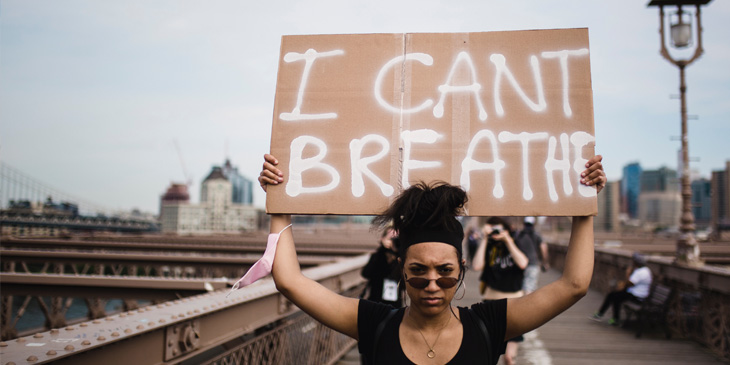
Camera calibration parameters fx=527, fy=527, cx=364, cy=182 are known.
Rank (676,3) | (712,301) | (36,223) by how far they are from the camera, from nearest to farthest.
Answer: (712,301)
(676,3)
(36,223)

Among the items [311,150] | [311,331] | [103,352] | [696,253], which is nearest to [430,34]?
[311,150]

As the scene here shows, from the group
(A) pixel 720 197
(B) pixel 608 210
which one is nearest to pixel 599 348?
(A) pixel 720 197

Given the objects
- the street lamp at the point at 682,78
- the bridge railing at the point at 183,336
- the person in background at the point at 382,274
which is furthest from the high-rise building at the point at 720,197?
the bridge railing at the point at 183,336

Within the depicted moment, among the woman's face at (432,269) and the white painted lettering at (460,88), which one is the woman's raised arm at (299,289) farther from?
the white painted lettering at (460,88)

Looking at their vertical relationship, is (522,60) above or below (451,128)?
above

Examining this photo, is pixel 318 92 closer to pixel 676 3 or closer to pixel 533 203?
pixel 533 203

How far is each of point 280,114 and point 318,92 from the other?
7.8 inches

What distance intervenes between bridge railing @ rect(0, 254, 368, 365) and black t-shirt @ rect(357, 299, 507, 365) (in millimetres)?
1084

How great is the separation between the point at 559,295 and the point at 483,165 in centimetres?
60

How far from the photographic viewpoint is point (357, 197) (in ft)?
7.42

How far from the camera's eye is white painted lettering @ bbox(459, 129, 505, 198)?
223 cm

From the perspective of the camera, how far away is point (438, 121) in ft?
7.59

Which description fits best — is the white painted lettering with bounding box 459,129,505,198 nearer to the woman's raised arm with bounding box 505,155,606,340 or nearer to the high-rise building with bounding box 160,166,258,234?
the woman's raised arm with bounding box 505,155,606,340

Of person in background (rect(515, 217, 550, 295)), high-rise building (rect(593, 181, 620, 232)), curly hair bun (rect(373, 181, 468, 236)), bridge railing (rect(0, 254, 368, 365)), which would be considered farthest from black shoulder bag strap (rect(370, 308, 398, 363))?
high-rise building (rect(593, 181, 620, 232))
